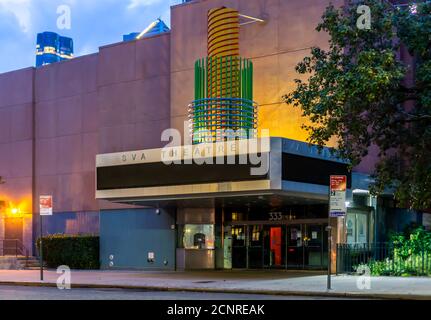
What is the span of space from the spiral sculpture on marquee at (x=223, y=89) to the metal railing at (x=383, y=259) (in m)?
5.92

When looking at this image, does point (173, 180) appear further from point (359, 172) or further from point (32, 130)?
point (32, 130)

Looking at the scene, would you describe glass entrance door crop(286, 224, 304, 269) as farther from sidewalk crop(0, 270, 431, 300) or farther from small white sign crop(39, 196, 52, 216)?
small white sign crop(39, 196, 52, 216)

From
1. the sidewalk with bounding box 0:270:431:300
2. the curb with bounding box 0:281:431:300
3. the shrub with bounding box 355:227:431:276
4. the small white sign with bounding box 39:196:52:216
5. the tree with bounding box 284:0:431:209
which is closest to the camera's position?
the tree with bounding box 284:0:431:209

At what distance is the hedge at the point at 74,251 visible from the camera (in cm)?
3381

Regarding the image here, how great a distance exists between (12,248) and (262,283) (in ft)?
65.7

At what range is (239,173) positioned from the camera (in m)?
24.2

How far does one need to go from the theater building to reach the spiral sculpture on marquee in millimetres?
59

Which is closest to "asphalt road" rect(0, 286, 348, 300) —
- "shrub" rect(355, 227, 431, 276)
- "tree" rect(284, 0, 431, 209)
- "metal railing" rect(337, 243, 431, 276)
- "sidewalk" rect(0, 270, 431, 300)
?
"sidewalk" rect(0, 270, 431, 300)

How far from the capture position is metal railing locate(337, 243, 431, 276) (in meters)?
25.5

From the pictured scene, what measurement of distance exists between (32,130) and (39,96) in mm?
1881

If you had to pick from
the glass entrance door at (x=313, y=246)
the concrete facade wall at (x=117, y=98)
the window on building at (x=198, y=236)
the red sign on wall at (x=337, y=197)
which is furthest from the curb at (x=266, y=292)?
the concrete facade wall at (x=117, y=98)

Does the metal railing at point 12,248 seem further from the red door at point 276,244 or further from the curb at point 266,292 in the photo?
the red door at point 276,244

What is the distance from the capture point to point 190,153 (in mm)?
25344

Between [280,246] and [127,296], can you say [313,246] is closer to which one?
[280,246]
